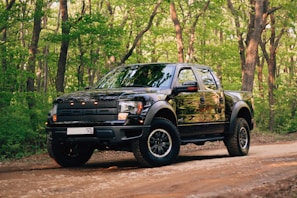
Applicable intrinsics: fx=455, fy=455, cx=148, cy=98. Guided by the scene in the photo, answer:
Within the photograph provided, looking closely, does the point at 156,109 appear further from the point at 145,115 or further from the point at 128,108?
the point at 128,108

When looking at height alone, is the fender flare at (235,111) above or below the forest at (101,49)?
below

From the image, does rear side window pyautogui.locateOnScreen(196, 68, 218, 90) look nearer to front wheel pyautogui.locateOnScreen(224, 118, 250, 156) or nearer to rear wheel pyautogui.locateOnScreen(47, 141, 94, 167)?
front wheel pyautogui.locateOnScreen(224, 118, 250, 156)

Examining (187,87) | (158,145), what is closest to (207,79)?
(187,87)

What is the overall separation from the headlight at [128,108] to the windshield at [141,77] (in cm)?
96

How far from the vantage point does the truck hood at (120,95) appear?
307 inches

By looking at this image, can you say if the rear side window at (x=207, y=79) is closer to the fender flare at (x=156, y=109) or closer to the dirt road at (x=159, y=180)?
the fender flare at (x=156, y=109)

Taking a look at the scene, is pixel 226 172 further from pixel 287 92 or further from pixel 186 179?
pixel 287 92

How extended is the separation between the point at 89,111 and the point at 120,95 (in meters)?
0.60

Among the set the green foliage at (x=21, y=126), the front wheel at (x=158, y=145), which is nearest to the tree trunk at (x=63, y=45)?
the green foliage at (x=21, y=126)

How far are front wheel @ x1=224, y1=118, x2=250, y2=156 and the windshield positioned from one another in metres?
2.32

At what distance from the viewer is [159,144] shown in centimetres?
808

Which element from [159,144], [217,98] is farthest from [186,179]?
[217,98]

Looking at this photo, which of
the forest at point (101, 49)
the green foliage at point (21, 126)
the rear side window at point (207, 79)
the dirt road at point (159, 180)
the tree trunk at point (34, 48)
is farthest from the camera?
the tree trunk at point (34, 48)

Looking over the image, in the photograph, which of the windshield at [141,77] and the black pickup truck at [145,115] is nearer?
the black pickup truck at [145,115]
